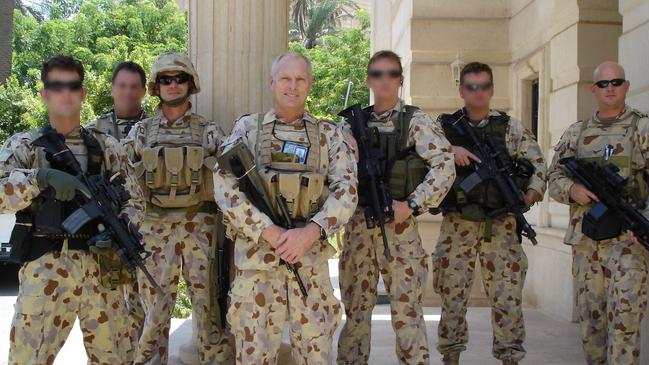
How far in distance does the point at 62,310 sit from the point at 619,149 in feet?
11.1

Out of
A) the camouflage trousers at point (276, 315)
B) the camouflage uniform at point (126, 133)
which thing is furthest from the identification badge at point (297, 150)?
the camouflage uniform at point (126, 133)

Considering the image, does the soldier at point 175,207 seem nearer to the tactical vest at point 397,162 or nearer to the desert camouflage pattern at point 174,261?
the desert camouflage pattern at point 174,261

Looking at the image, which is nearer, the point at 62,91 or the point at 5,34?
the point at 62,91

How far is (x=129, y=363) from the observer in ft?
12.4

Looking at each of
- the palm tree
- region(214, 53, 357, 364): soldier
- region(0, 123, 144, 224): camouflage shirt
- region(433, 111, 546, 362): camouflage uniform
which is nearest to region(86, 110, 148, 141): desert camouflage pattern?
region(0, 123, 144, 224): camouflage shirt

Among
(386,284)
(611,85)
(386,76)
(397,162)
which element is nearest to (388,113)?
(386,76)

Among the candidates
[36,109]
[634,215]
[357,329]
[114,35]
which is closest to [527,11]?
[634,215]

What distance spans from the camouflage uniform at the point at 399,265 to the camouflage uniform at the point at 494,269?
2.17 ft

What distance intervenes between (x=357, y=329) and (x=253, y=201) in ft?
4.45

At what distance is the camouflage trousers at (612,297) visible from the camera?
4.42 m

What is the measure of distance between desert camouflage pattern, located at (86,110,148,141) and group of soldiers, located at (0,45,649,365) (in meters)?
0.02

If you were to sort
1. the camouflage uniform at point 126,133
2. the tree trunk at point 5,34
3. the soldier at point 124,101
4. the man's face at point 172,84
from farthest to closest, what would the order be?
the tree trunk at point 5,34
the soldier at point 124,101
the man's face at point 172,84
the camouflage uniform at point 126,133

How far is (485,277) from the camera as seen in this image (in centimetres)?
502

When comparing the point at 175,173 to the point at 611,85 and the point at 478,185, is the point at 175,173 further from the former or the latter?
the point at 611,85
